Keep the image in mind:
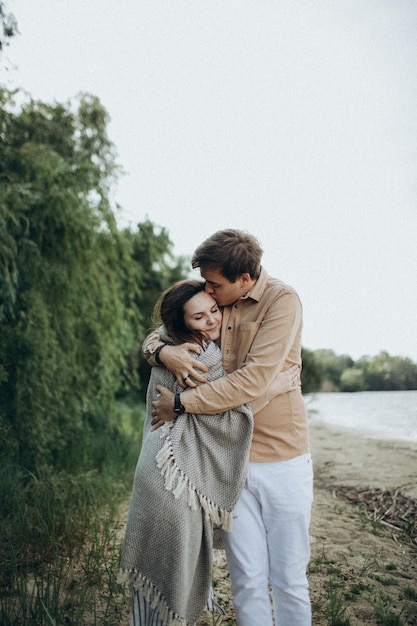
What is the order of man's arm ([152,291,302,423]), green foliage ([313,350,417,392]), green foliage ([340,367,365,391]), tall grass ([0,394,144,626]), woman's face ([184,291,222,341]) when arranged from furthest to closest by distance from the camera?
green foliage ([340,367,365,391]) → green foliage ([313,350,417,392]) → tall grass ([0,394,144,626]) → woman's face ([184,291,222,341]) → man's arm ([152,291,302,423])

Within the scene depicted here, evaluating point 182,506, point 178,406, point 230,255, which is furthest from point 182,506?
point 230,255

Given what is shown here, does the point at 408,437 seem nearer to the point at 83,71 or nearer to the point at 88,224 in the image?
the point at 88,224

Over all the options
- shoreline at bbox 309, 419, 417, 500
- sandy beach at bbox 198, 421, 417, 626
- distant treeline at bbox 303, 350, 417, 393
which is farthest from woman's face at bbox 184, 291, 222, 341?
distant treeline at bbox 303, 350, 417, 393

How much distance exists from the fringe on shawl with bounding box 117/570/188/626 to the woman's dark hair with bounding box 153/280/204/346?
1.03 m

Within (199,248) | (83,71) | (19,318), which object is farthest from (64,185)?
(199,248)

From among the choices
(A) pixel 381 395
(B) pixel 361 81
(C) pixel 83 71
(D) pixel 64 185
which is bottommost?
(A) pixel 381 395

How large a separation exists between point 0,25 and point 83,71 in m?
2.42

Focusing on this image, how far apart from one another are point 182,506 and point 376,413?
6.11 metres

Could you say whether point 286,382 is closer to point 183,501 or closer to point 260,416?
point 260,416

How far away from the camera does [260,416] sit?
2131 millimetres

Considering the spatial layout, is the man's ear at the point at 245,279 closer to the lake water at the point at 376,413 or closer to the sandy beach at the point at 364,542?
the sandy beach at the point at 364,542

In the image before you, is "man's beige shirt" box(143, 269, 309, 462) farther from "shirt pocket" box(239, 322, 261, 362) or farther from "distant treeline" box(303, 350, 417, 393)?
"distant treeline" box(303, 350, 417, 393)

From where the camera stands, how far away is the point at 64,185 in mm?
4664

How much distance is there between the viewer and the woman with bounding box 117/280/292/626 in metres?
1.96
